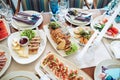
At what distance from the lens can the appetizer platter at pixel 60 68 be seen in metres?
1.03

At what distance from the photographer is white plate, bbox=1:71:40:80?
1.01 meters

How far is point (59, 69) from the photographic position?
106cm

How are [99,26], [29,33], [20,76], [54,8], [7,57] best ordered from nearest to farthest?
[20,76], [7,57], [29,33], [99,26], [54,8]

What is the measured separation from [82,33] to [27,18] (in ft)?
1.47

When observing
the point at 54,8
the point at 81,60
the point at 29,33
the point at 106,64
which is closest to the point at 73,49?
→ the point at 81,60

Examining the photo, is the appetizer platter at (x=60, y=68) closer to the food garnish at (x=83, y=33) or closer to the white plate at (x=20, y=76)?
the white plate at (x=20, y=76)

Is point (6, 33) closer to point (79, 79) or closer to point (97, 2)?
point (79, 79)

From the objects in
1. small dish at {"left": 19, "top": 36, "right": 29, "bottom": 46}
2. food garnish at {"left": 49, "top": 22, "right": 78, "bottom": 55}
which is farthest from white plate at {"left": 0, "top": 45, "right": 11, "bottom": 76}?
food garnish at {"left": 49, "top": 22, "right": 78, "bottom": 55}

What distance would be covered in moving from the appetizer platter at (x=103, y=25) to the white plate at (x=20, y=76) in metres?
0.60

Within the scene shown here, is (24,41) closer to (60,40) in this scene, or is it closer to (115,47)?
(60,40)

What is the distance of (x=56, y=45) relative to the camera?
121 centimetres

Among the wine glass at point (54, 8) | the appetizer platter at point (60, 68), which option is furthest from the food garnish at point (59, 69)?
the wine glass at point (54, 8)

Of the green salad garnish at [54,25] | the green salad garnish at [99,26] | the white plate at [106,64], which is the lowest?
the white plate at [106,64]

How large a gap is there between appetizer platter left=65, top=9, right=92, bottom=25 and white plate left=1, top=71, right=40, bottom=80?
560 millimetres
